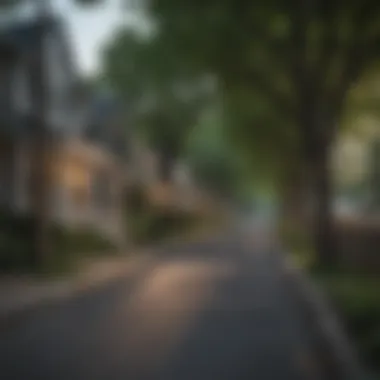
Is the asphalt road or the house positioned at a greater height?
the house

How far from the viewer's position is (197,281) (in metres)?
23.6

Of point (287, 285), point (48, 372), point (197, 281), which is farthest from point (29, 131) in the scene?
point (48, 372)

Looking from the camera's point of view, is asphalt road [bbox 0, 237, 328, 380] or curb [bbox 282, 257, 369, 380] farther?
asphalt road [bbox 0, 237, 328, 380]

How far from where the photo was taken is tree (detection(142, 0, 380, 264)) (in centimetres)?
2350

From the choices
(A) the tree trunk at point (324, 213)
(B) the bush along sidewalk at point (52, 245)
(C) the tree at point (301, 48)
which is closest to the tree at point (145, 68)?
(C) the tree at point (301, 48)

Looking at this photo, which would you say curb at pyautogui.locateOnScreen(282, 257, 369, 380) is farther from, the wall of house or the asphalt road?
the wall of house

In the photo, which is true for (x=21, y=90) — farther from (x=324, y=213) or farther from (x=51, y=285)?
(x=51, y=285)

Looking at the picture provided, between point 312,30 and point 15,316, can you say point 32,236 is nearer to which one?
point 312,30

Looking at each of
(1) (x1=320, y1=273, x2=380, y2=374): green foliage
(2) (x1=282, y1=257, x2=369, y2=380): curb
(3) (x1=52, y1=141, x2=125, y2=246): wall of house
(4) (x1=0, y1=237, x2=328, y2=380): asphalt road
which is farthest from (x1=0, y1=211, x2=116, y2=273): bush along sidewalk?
(1) (x1=320, y1=273, x2=380, y2=374): green foliage

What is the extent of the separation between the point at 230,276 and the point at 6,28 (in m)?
16.9

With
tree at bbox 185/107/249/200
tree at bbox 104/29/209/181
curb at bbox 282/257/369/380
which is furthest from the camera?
tree at bbox 185/107/249/200

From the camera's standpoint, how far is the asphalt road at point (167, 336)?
9742mm

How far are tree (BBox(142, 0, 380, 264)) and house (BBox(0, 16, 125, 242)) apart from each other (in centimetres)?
397

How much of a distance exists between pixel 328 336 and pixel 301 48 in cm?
1413
